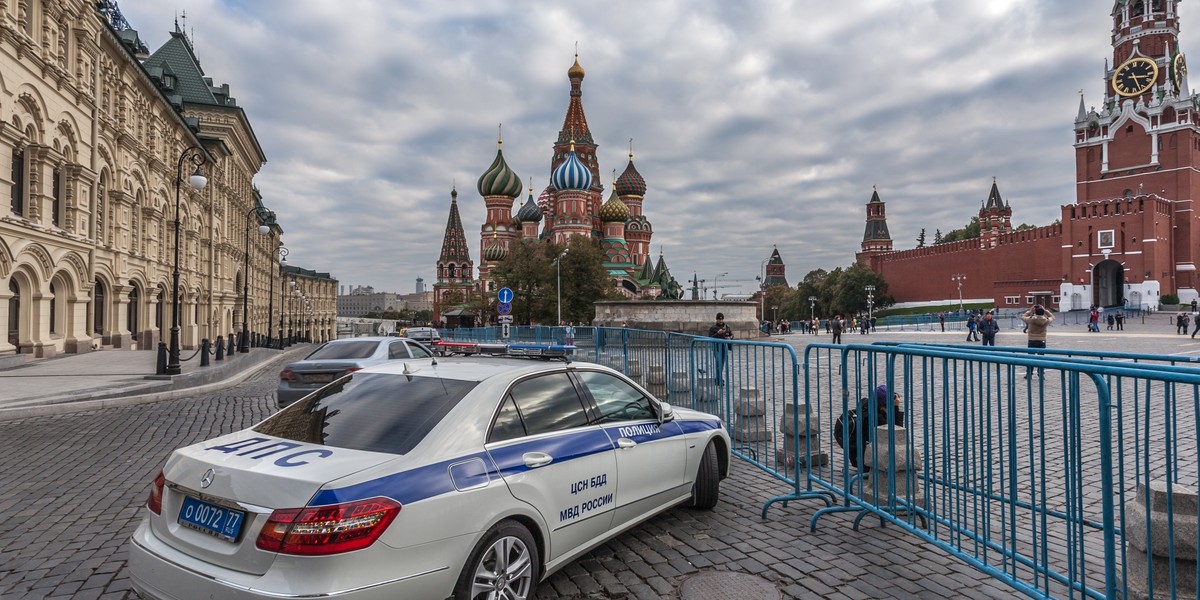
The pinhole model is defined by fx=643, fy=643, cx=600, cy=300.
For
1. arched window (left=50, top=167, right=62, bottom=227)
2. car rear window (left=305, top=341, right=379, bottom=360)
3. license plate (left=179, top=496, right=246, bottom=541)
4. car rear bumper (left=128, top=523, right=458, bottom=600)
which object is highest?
arched window (left=50, top=167, right=62, bottom=227)

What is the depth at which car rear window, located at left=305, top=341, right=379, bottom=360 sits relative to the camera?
11.5m

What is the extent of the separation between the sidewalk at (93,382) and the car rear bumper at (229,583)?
10852mm

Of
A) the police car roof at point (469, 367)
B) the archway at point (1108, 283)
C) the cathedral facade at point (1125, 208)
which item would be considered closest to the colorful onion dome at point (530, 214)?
the cathedral facade at point (1125, 208)

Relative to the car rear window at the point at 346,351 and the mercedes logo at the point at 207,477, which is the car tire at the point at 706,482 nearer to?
the mercedes logo at the point at 207,477

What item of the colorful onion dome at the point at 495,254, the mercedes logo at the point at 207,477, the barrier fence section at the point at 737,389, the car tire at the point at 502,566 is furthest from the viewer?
the colorful onion dome at the point at 495,254

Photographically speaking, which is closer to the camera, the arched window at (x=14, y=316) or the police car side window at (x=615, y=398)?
the police car side window at (x=615, y=398)

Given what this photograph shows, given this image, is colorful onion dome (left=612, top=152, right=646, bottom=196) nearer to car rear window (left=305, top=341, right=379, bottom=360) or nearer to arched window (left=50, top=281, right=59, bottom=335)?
arched window (left=50, top=281, right=59, bottom=335)

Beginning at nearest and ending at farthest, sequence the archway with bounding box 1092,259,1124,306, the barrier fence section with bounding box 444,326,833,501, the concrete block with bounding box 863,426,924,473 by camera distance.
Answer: the concrete block with bounding box 863,426,924,473 < the barrier fence section with bounding box 444,326,833,501 < the archway with bounding box 1092,259,1124,306

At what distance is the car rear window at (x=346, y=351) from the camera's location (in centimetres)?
1150

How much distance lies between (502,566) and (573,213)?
248 feet

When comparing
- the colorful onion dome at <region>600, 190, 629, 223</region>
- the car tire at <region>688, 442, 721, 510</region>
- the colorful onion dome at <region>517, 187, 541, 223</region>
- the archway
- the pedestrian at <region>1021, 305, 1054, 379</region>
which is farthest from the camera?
the colorful onion dome at <region>517, 187, 541, 223</region>

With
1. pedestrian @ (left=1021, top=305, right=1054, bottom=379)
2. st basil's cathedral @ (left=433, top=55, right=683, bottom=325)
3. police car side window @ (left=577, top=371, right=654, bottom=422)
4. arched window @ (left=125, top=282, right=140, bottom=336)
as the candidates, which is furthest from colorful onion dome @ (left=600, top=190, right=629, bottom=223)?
police car side window @ (left=577, top=371, right=654, bottom=422)

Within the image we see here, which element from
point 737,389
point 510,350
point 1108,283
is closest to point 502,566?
point 510,350

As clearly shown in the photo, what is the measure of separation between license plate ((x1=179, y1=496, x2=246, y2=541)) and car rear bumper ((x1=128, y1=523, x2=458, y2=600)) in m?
0.15
